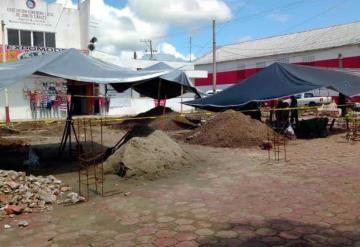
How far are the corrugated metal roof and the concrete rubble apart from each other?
33.4 metres

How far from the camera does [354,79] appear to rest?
19.0m

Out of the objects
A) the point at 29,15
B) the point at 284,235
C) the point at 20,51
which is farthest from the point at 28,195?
the point at 29,15

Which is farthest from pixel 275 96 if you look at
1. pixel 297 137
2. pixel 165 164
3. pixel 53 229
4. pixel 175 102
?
pixel 175 102

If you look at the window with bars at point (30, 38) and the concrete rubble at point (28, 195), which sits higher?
A: the window with bars at point (30, 38)

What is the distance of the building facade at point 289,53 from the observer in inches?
1468

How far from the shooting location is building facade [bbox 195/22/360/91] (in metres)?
37.3

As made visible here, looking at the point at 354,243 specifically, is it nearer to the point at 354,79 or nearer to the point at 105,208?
the point at 105,208

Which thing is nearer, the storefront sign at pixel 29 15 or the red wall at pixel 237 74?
the storefront sign at pixel 29 15

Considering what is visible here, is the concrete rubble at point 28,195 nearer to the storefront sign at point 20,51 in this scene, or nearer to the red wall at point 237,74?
the storefront sign at point 20,51

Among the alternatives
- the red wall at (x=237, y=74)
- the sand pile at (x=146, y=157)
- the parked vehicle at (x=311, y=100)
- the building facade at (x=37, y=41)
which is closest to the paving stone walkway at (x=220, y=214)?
the sand pile at (x=146, y=157)

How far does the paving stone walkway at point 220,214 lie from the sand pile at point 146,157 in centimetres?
46

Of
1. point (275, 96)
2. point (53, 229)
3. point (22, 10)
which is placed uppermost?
point (22, 10)

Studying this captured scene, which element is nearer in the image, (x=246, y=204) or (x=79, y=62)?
(x=246, y=204)

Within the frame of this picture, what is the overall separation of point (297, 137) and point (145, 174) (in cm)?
857
